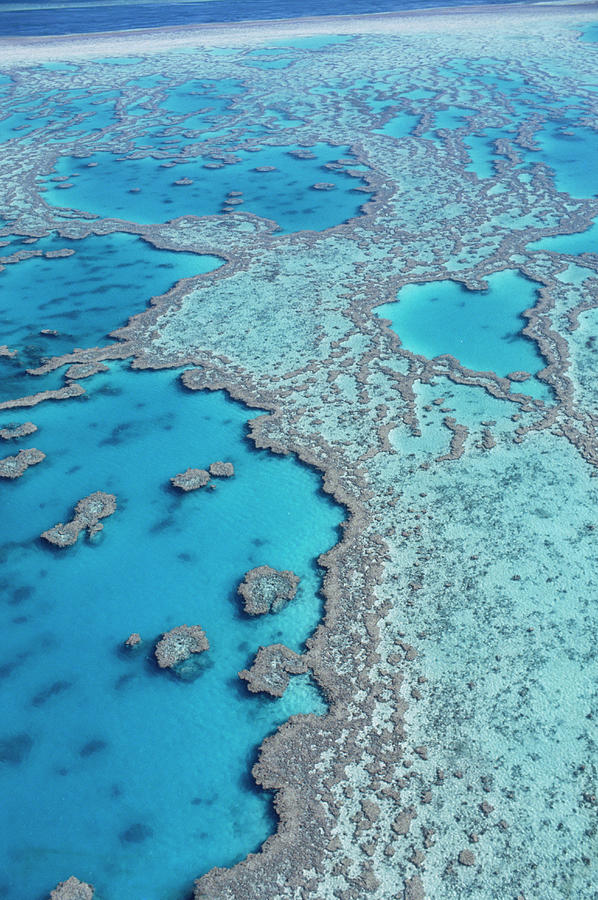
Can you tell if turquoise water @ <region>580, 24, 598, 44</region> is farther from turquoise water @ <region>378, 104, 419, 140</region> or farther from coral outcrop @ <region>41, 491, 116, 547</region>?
coral outcrop @ <region>41, 491, 116, 547</region>

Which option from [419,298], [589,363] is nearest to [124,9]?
[419,298]

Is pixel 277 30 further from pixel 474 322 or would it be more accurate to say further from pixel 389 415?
pixel 389 415

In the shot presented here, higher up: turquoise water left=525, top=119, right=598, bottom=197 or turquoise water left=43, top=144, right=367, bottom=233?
turquoise water left=525, top=119, right=598, bottom=197

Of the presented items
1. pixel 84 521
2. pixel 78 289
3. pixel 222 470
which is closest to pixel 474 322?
pixel 222 470

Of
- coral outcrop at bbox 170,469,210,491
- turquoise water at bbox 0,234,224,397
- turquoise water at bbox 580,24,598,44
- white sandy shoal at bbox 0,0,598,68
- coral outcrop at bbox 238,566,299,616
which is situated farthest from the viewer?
white sandy shoal at bbox 0,0,598,68

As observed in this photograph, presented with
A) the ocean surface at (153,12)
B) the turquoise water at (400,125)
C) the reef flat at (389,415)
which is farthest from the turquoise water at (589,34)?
the turquoise water at (400,125)

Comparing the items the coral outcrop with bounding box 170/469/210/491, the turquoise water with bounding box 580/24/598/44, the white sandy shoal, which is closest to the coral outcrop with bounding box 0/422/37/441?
the coral outcrop with bounding box 170/469/210/491
